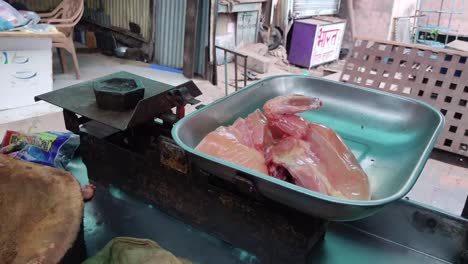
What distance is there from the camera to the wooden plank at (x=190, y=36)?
4.79 metres

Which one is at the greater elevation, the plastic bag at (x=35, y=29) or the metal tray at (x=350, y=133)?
the plastic bag at (x=35, y=29)

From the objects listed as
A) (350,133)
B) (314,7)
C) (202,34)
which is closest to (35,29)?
(202,34)

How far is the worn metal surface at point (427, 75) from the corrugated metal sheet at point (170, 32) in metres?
2.33

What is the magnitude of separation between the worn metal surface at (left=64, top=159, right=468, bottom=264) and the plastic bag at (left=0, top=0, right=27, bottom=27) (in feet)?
9.07

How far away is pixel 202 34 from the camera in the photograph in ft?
16.3

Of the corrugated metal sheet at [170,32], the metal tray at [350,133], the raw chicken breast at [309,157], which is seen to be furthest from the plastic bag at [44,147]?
the corrugated metal sheet at [170,32]

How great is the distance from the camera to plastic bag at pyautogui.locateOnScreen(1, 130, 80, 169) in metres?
1.46

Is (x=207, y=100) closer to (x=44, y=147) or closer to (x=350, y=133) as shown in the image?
(x=44, y=147)

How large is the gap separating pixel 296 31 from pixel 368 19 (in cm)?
189

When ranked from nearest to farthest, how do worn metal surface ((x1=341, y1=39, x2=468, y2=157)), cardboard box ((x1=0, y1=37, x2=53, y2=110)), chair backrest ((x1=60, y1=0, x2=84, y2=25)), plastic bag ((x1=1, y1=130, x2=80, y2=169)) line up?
plastic bag ((x1=1, y1=130, x2=80, y2=169))
cardboard box ((x1=0, y1=37, x2=53, y2=110))
worn metal surface ((x1=341, y1=39, x2=468, y2=157))
chair backrest ((x1=60, y1=0, x2=84, y2=25))

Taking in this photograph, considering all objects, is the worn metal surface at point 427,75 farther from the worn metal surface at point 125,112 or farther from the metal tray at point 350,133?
the worn metal surface at point 125,112

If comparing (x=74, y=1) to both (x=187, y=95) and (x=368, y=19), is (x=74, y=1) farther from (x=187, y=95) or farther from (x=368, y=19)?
(x=368, y=19)

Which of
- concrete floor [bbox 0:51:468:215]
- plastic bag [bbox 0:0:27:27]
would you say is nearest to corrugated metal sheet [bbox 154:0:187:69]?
concrete floor [bbox 0:51:468:215]

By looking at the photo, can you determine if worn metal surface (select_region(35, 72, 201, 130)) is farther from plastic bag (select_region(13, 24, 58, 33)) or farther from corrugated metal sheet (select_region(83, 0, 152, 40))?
corrugated metal sheet (select_region(83, 0, 152, 40))
